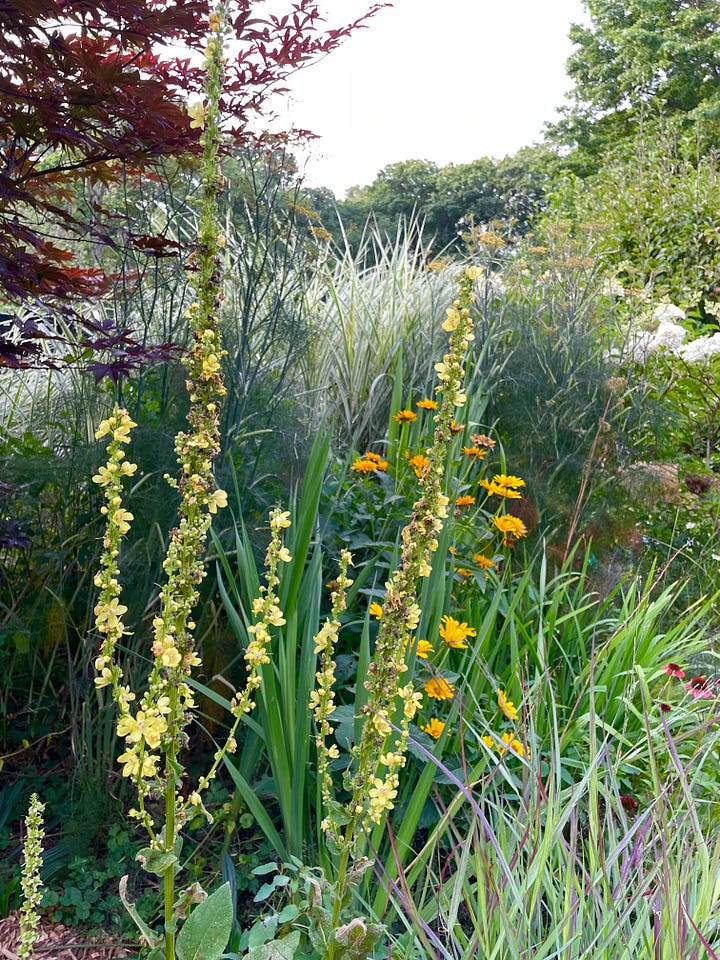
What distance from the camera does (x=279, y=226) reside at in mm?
2951

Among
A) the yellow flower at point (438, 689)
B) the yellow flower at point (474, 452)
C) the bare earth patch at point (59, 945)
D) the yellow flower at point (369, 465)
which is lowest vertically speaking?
the bare earth patch at point (59, 945)

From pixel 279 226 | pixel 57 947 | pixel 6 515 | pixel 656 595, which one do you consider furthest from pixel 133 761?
pixel 656 595

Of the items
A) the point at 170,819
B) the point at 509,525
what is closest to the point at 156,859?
the point at 170,819

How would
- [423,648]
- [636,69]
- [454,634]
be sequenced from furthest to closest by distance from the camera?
1. [636,69]
2. [454,634]
3. [423,648]

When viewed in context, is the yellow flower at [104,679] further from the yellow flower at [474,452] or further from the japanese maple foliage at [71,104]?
the yellow flower at [474,452]

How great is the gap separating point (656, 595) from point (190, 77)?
293cm

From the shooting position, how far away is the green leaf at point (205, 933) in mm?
1193

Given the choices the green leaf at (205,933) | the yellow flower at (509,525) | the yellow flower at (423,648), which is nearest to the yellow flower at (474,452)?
the yellow flower at (509,525)

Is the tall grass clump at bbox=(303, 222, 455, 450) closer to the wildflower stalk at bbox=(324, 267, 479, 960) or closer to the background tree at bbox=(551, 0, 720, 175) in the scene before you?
the wildflower stalk at bbox=(324, 267, 479, 960)

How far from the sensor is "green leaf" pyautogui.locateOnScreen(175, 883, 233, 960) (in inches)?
47.0

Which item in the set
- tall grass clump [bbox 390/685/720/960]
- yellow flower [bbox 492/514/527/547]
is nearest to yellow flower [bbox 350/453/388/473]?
yellow flower [bbox 492/514/527/547]

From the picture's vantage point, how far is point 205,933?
1.20m

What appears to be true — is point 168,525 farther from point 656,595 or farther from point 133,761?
point 656,595

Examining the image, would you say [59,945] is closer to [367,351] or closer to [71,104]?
[71,104]
